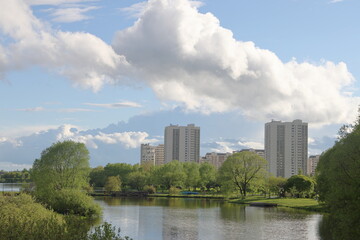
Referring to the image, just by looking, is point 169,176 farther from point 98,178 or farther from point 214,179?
point 98,178

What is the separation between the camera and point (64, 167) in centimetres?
8800

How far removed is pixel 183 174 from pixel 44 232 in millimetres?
135418

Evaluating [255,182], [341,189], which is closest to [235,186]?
[255,182]

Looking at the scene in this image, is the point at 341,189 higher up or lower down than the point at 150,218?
higher up

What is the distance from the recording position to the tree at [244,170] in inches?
4843

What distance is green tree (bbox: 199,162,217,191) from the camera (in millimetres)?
164625

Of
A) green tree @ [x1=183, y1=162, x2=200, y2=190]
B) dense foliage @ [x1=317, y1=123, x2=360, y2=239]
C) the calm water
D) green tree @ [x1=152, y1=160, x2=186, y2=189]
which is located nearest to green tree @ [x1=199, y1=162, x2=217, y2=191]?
green tree @ [x1=183, y1=162, x2=200, y2=190]

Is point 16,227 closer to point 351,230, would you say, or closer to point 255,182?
point 351,230

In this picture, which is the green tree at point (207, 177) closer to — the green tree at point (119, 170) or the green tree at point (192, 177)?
the green tree at point (192, 177)

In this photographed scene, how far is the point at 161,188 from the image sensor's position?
176m

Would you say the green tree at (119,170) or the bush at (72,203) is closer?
the bush at (72,203)

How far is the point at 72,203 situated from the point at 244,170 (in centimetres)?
6324

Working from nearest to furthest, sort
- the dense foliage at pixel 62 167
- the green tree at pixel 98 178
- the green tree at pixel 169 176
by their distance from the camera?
the dense foliage at pixel 62 167 < the green tree at pixel 169 176 < the green tree at pixel 98 178

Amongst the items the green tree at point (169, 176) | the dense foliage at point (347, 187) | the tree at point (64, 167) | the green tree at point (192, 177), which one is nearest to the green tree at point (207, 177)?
the green tree at point (192, 177)
